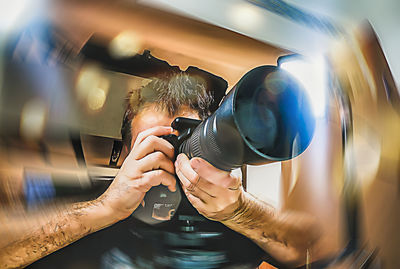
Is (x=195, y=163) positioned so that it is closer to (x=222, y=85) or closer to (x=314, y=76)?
(x=222, y=85)

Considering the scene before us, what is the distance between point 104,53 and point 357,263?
30.2 inches

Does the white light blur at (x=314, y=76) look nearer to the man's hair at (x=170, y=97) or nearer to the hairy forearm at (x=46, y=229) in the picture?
the man's hair at (x=170, y=97)

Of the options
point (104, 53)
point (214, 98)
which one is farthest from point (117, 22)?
point (214, 98)

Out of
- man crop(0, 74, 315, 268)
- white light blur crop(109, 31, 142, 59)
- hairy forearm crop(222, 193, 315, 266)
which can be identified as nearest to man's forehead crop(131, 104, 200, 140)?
man crop(0, 74, 315, 268)

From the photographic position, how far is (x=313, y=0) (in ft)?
2.81

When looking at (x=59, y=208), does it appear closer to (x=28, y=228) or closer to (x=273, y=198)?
(x=28, y=228)

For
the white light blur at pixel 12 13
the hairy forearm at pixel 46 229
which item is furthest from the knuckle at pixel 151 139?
the white light blur at pixel 12 13

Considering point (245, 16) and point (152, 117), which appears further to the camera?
point (245, 16)

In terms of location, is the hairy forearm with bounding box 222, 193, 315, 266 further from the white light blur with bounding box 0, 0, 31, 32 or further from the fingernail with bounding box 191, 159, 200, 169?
the white light blur with bounding box 0, 0, 31, 32

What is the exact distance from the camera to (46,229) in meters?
0.56

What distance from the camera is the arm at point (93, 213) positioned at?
0.54m

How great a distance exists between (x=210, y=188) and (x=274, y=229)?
21cm

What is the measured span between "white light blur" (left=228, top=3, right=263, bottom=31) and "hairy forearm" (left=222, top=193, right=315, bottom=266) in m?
0.36

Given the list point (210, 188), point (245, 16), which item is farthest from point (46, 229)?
point (245, 16)
